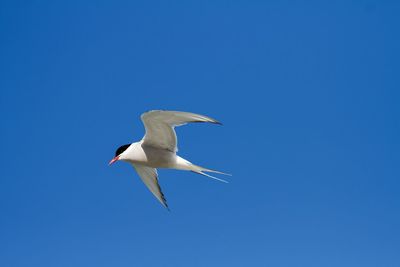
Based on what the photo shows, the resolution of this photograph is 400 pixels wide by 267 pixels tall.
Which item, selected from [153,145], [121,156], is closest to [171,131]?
[153,145]

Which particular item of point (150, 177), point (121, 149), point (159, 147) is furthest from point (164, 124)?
point (150, 177)

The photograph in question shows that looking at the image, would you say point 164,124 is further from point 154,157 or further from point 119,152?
point 119,152

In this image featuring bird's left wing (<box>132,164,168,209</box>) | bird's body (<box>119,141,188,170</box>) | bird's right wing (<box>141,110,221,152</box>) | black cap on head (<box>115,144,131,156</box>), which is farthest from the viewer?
bird's left wing (<box>132,164,168,209</box>)

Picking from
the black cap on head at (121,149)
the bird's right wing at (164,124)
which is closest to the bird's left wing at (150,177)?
the black cap on head at (121,149)

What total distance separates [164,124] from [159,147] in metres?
0.78

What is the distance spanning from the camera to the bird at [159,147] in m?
10.5

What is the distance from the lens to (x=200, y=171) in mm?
11469

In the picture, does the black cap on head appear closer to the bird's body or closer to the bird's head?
the bird's head

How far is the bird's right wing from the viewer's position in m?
10.2

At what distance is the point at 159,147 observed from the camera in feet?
37.7

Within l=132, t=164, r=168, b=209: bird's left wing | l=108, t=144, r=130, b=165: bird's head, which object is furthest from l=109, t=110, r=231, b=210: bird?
l=132, t=164, r=168, b=209: bird's left wing

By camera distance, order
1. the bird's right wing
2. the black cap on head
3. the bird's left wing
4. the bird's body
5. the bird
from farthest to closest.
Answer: the bird's left wing → the black cap on head → the bird's body → the bird → the bird's right wing

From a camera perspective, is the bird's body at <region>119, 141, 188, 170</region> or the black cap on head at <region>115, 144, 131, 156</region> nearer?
the bird's body at <region>119, 141, 188, 170</region>

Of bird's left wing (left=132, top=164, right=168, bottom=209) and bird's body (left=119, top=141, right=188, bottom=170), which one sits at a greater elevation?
bird's left wing (left=132, top=164, right=168, bottom=209)
